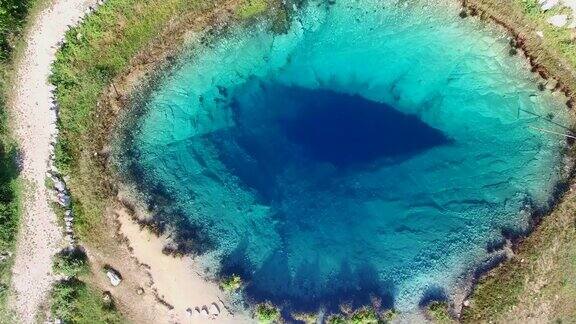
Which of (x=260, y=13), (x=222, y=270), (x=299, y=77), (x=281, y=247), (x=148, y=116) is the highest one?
(x=260, y=13)

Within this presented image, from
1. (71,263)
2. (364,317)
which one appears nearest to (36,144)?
(71,263)

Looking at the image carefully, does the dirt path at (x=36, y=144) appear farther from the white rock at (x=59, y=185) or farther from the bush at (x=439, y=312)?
the bush at (x=439, y=312)

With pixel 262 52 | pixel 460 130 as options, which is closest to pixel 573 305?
pixel 460 130

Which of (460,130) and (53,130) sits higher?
(460,130)

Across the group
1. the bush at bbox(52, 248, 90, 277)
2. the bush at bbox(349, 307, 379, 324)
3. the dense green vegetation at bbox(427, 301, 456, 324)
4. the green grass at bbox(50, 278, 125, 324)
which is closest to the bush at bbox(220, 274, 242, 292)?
the green grass at bbox(50, 278, 125, 324)

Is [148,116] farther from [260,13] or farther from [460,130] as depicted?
[460,130]

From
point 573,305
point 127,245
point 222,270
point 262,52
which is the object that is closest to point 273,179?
point 222,270

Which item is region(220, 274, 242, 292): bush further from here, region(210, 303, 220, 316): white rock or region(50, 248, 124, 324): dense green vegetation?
region(50, 248, 124, 324): dense green vegetation
